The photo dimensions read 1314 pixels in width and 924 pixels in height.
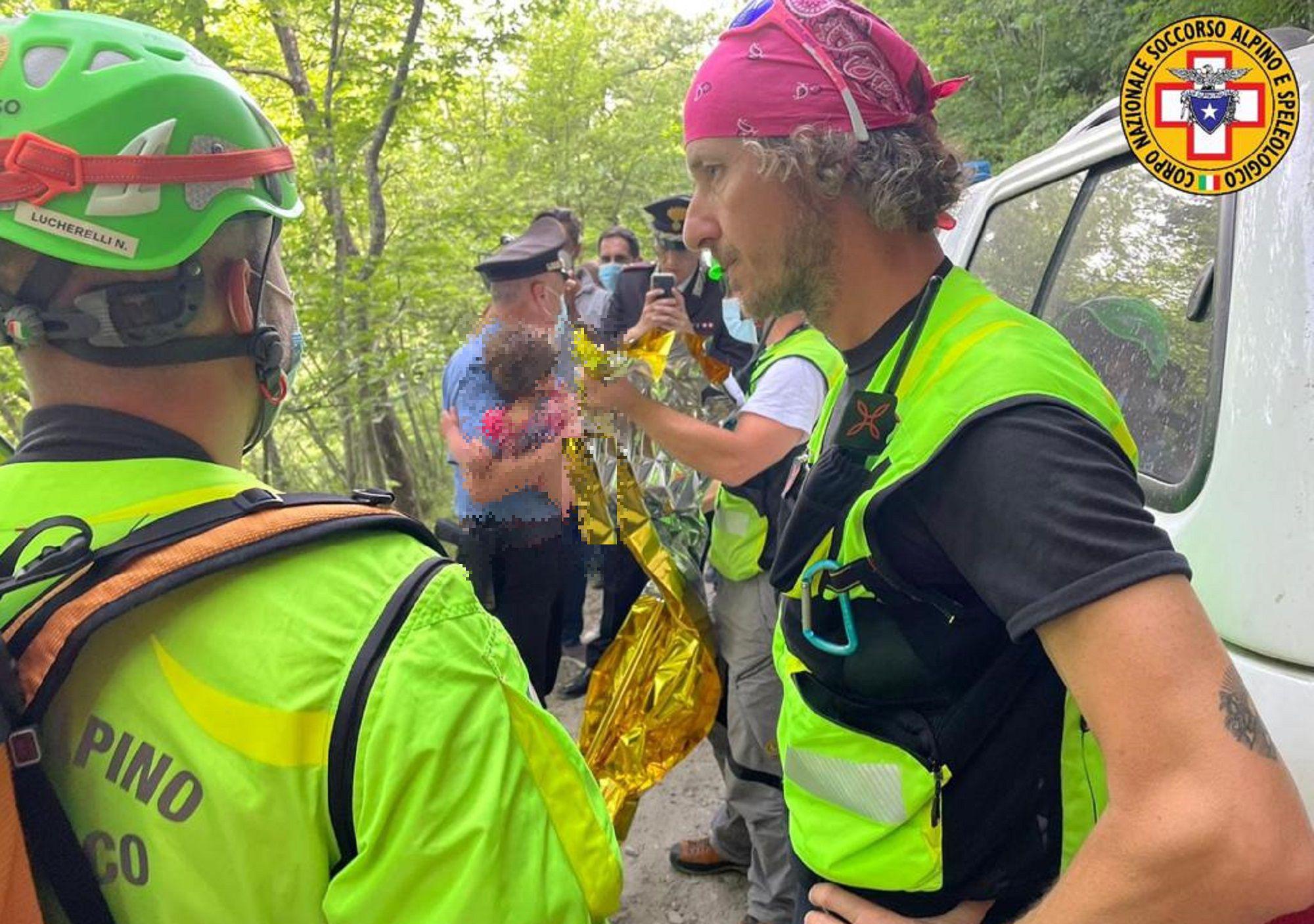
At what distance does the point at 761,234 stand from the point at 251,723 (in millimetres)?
1046

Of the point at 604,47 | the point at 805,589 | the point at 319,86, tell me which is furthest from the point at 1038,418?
the point at 604,47

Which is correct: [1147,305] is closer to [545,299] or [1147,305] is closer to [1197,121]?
[1197,121]

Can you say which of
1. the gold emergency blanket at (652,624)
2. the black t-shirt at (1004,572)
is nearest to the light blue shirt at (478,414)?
the gold emergency blanket at (652,624)

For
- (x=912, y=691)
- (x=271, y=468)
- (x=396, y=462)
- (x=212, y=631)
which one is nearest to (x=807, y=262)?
(x=912, y=691)

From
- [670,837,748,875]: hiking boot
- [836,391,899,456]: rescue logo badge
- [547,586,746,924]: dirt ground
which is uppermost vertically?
[836,391,899,456]: rescue logo badge

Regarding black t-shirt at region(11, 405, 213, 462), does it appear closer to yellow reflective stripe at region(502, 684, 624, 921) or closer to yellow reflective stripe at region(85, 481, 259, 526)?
yellow reflective stripe at region(85, 481, 259, 526)

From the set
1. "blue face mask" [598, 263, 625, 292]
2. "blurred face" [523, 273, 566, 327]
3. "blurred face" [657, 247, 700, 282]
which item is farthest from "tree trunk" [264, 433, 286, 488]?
"blurred face" [523, 273, 566, 327]

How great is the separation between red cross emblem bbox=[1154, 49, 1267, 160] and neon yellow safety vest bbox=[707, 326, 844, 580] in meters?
0.91

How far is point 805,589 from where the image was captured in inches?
49.8

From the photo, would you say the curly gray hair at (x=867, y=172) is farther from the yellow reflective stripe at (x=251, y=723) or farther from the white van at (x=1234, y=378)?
the yellow reflective stripe at (x=251, y=723)

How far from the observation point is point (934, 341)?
1.21 meters

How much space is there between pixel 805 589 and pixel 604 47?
13252mm

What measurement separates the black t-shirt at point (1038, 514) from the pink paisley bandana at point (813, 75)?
2.17 ft

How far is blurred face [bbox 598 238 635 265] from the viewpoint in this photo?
256 inches
